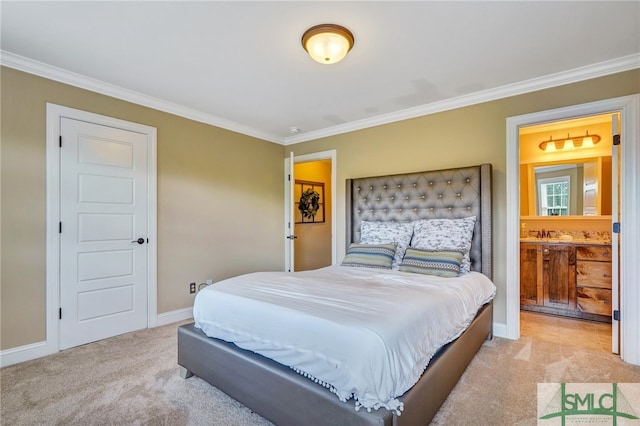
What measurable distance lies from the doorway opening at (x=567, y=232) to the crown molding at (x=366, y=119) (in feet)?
1.68

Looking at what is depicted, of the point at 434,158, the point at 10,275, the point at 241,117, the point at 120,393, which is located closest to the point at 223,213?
the point at 241,117

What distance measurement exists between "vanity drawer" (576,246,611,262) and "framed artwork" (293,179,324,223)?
3.69 metres

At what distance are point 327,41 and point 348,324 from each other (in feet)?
5.79

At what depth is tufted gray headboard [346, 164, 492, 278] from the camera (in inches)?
115

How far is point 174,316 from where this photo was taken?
3.37 meters

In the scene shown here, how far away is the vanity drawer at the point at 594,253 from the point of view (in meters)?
3.35

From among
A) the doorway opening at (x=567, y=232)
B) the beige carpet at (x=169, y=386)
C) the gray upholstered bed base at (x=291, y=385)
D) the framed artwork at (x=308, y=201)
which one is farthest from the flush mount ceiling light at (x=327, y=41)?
the framed artwork at (x=308, y=201)

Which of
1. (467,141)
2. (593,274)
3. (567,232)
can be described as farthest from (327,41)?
(567,232)

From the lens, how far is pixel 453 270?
8.37 ft

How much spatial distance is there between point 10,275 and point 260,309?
217 centimetres

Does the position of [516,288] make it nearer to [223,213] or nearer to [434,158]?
[434,158]

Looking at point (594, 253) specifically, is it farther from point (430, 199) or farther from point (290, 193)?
point (290, 193)

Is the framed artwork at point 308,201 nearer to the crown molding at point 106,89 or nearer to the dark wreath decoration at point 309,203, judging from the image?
the dark wreath decoration at point 309,203

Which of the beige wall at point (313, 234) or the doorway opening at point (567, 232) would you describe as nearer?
the doorway opening at point (567, 232)
